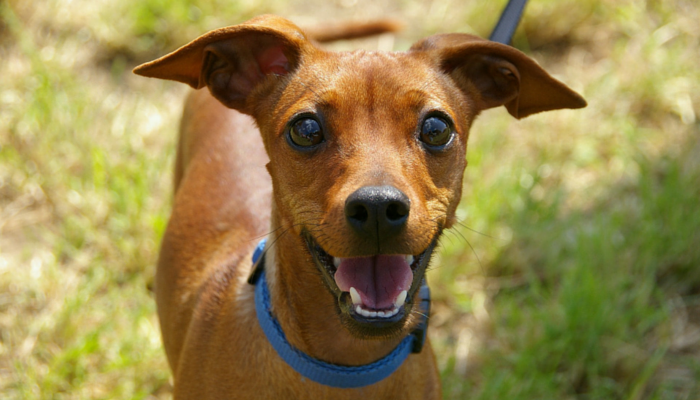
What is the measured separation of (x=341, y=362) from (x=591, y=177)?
2940 mm

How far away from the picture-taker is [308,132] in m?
2.27

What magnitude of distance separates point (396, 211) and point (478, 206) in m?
2.36

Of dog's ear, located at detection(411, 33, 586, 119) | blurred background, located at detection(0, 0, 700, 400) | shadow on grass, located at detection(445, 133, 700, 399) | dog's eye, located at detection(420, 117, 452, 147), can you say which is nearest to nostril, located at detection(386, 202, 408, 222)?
dog's eye, located at detection(420, 117, 452, 147)

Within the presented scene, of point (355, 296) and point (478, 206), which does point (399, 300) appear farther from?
point (478, 206)

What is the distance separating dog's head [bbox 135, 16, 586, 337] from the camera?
2.11 m

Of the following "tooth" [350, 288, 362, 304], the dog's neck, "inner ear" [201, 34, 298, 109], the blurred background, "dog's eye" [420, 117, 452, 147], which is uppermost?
"dog's eye" [420, 117, 452, 147]

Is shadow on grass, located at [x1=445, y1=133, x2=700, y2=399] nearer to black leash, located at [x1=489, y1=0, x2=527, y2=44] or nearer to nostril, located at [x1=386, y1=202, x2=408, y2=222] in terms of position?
black leash, located at [x1=489, y1=0, x2=527, y2=44]

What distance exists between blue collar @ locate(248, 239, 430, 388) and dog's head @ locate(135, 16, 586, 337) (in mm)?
183

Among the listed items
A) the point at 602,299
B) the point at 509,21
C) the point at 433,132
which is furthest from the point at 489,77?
the point at 602,299

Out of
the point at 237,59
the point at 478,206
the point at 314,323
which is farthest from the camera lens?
the point at 478,206

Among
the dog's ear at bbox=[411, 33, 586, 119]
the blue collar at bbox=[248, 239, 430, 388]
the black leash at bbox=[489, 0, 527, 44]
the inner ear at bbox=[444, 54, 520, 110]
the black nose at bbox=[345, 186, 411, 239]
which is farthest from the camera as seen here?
the black leash at bbox=[489, 0, 527, 44]

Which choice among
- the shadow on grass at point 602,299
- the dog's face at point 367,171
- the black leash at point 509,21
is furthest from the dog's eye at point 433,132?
the shadow on grass at point 602,299

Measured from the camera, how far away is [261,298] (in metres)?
2.49

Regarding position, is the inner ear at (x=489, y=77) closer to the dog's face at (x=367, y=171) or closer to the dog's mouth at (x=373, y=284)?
the dog's face at (x=367, y=171)
